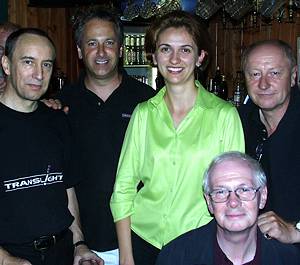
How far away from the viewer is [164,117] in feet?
7.53

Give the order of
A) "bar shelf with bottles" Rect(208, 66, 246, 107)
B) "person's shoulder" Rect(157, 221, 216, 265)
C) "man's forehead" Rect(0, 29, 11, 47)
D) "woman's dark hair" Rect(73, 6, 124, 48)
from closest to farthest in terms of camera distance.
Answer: "person's shoulder" Rect(157, 221, 216, 265), "woman's dark hair" Rect(73, 6, 124, 48), "man's forehead" Rect(0, 29, 11, 47), "bar shelf with bottles" Rect(208, 66, 246, 107)

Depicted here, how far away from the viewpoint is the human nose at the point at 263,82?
2369 millimetres

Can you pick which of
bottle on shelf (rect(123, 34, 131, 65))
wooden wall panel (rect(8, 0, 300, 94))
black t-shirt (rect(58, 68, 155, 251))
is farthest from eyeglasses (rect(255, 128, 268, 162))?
bottle on shelf (rect(123, 34, 131, 65))

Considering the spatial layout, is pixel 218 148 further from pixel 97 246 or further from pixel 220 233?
pixel 97 246

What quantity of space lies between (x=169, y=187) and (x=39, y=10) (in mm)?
4468

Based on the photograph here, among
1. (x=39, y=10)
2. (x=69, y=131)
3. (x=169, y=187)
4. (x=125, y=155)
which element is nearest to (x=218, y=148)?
(x=169, y=187)

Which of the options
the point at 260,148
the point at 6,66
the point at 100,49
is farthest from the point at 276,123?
the point at 6,66

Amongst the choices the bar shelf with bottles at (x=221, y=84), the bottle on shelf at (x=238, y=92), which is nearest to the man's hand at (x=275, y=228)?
the bottle on shelf at (x=238, y=92)

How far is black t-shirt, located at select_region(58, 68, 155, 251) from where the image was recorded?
2.69 meters

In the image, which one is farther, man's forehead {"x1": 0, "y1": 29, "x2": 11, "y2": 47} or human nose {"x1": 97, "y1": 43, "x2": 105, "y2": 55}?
man's forehead {"x1": 0, "y1": 29, "x2": 11, "y2": 47}

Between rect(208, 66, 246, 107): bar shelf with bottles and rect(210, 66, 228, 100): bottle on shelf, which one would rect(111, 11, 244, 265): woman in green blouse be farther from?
rect(210, 66, 228, 100): bottle on shelf

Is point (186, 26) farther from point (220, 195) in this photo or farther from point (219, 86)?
point (219, 86)

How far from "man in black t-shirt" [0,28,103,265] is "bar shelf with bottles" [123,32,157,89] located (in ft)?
12.5

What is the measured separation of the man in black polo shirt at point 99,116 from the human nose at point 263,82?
2.44 feet
